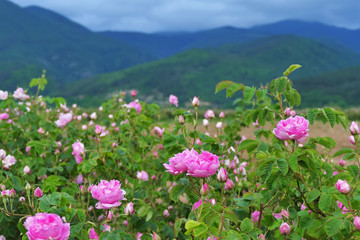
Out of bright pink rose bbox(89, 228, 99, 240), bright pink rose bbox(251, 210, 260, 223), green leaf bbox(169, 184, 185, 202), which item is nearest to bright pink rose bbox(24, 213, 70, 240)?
bright pink rose bbox(89, 228, 99, 240)

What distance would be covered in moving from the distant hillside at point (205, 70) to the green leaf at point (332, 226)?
81313 millimetres

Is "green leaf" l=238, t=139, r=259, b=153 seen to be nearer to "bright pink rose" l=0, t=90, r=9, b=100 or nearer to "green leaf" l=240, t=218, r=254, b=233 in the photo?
"green leaf" l=240, t=218, r=254, b=233

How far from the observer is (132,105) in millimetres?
3352

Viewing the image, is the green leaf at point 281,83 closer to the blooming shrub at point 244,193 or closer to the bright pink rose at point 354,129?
the blooming shrub at point 244,193

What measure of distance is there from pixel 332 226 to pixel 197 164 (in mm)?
593

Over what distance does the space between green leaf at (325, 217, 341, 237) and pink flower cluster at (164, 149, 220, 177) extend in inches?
19.6

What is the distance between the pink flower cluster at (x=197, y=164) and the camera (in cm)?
150

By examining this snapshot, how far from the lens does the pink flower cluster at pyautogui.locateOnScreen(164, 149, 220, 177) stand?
150 cm

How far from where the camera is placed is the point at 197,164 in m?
1.49

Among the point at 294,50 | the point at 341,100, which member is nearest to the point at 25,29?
the point at 294,50

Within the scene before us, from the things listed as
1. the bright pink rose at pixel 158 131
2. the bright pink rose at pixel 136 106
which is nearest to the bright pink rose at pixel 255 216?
the bright pink rose at pixel 158 131

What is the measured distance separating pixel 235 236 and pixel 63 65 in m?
188

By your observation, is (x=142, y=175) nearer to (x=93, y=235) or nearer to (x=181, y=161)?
(x=93, y=235)

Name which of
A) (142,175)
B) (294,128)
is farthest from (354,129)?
(142,175)
